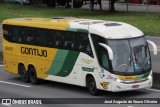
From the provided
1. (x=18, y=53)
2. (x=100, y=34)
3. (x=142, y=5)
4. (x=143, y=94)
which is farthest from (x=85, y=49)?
(x=142, y=5)

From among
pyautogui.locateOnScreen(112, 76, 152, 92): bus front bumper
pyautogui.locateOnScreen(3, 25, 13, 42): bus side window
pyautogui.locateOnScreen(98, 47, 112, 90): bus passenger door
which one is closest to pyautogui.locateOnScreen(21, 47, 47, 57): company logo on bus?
pyautogui.locateOnScreen(3, 25, 13, 42): bus side window

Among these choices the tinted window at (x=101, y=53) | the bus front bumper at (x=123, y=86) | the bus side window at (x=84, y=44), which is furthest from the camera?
the bus side window at (x=84, y=44)

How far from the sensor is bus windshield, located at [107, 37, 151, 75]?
1803cm

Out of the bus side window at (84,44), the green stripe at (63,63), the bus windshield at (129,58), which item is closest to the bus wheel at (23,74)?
the green stripe at (63,63)

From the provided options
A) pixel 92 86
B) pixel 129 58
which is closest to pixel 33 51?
pixel 92 86

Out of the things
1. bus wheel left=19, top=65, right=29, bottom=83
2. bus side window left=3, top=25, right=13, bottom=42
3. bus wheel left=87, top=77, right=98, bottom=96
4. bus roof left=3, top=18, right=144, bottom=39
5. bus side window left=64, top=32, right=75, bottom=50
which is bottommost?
bus wheel left=19, top=65, right=29, bottom=83

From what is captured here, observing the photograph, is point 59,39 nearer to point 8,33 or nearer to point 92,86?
point 92,86

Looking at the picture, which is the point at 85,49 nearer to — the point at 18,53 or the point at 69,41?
the point at 69,41

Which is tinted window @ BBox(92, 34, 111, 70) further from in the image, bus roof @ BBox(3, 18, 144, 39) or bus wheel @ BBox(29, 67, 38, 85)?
bus wheel @ BBox(29, 67, 38, 85)

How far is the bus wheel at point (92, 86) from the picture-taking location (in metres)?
18.6

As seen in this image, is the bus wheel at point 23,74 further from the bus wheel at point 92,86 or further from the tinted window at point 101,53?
the tinted window at point 101,53

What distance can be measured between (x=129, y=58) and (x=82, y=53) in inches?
77.8

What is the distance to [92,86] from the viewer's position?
18.8 metres

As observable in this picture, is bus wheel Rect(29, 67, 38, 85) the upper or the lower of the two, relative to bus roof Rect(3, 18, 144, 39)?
lower
